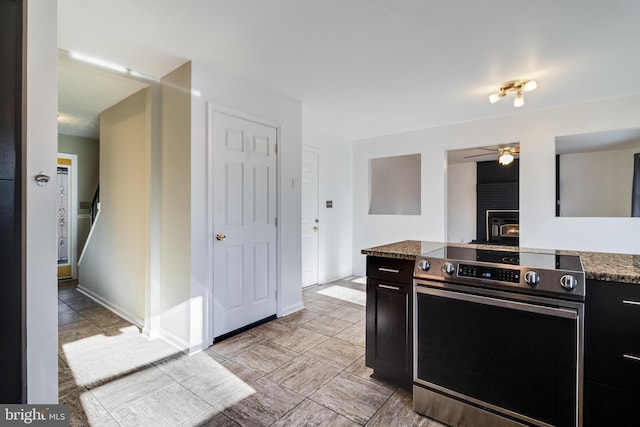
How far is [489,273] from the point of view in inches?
63.6

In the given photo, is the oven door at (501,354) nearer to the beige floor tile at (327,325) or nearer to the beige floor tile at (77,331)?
the beige floor tile at (327,325)

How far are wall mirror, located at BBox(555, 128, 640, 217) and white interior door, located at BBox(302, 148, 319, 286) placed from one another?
13.1 ft

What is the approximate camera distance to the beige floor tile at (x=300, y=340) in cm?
269

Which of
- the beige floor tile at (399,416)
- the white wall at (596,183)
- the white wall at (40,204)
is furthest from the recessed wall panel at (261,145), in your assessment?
the white wall at (596,183)

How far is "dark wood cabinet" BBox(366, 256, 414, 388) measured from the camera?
197cm

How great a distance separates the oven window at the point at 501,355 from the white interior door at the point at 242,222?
1.75m

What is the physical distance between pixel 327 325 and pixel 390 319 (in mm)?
1291

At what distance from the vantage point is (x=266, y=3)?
1814 mm

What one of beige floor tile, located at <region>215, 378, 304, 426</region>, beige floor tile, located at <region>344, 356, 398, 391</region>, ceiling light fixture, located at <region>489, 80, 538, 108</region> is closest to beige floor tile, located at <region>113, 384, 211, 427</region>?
beige floor tile, located at <region>215, 378, 304, 426</region>

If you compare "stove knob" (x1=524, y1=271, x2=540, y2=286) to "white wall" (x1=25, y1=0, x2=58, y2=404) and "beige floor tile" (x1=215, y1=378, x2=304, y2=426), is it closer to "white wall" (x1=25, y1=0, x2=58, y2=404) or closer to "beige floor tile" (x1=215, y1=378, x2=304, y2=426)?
"beige floor tile" (x1=215, y1=378, x2=304, y2=426)

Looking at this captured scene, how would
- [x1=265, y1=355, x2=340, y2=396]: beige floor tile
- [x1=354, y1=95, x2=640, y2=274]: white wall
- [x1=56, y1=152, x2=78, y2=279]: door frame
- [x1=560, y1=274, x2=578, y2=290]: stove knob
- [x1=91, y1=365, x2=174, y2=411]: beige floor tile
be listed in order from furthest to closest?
[x1=56, y1=152, x2=78, y2=279]: door frame, [x1=354, y1=95, x2=640, y2=274]: white wall, [x1=265, y1=355, x2=340, y2=396]: beige floor tile, [x1=91, y1=365, x2=174, y2=411]: beige floor tile, [x1=560, y1=274, x2=578, y2=290]: stove knob

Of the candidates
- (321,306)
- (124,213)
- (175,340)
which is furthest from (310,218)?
(175,340)

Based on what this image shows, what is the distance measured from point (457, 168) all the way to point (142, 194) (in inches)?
286

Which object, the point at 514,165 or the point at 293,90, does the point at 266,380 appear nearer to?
the point at 293,90
